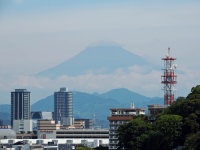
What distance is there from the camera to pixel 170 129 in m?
156

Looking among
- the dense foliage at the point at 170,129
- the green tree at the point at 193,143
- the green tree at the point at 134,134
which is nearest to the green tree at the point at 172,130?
the dense foliage at the point at 170,129

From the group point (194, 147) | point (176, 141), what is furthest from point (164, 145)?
point (194, 147)

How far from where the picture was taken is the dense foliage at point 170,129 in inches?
6019

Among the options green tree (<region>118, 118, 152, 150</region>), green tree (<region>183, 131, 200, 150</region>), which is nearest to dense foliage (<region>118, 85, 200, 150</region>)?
green tree (<region>118, 118, 152, 150</region>)

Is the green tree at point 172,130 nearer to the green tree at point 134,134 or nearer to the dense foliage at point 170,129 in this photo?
the dense foliage at point 170,129

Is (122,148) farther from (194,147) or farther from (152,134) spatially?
(194,147)

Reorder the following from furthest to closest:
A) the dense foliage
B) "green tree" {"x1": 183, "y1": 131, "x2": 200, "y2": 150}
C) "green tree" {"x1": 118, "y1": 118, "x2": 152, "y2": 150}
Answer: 1. "green tree" {"x1": 118, "y1": 118, "x2": 152, "y2": 150}
2. the dense foliage
3. "green tree" {"x1": 183, "y1": 131, "x2": 200, "y2": 150}

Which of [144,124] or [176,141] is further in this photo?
[144,124]

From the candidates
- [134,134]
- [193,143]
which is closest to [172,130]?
[134,134]

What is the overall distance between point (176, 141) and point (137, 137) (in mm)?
13082

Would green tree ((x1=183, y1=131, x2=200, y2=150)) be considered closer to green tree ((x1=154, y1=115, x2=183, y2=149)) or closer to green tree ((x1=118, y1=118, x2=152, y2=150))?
green tree ((x1=154, y1=115, x2=183, y2=149))

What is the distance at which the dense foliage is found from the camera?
152875 mm

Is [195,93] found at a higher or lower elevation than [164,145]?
higher

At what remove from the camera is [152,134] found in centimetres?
16012
